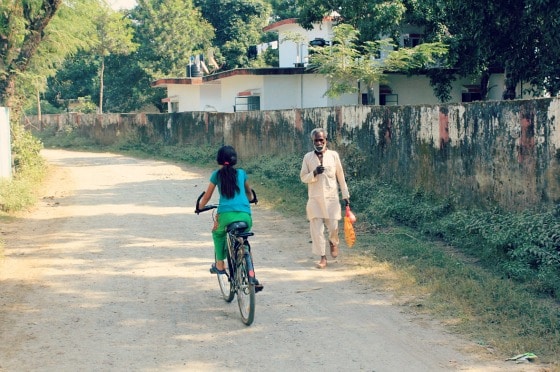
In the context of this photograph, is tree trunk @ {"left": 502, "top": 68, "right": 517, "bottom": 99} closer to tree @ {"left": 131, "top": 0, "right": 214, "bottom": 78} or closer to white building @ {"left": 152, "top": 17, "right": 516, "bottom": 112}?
white building @ {"left": 152, "top": 17, "right": 516, "bottom": 112}

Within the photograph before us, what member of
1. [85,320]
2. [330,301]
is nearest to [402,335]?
[330,301]

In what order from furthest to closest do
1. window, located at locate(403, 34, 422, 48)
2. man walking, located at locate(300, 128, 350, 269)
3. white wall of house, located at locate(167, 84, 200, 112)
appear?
white wall of house, located at locate(167, 84, 200, 112)
window, located at locate(403, 34, 422, 48)
man walking, located at locate(300, 128, 350, 269)

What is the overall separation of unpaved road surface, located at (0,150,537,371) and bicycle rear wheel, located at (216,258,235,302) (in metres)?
0.10

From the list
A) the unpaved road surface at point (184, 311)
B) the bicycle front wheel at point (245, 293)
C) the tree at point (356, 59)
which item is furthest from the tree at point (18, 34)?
the bicycle front wheel at point (245, 293)

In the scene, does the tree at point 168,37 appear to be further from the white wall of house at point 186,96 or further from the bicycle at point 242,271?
the bicycle at point 242,271

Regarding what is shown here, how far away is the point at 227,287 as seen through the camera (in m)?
7.88

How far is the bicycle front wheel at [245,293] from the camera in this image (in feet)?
22.1

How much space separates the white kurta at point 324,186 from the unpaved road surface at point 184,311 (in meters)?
0.69

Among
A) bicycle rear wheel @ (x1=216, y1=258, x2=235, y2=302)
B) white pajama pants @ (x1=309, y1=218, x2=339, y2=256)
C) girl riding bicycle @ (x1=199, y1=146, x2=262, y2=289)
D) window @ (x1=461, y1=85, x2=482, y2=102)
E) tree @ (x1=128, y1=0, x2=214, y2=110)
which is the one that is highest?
tree @ (x1=128, y1=0, x2=214, y2=110)

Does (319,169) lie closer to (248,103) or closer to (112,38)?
(248,103)

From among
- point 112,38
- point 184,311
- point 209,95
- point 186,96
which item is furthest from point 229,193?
point 112,38

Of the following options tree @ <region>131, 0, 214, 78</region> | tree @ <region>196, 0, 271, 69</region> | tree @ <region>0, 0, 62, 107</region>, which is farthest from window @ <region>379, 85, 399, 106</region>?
tree @ <region>131, 0, 214, 78</region>

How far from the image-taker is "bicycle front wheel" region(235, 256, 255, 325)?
6.74 metres

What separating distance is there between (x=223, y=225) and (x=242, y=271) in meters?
0.55
